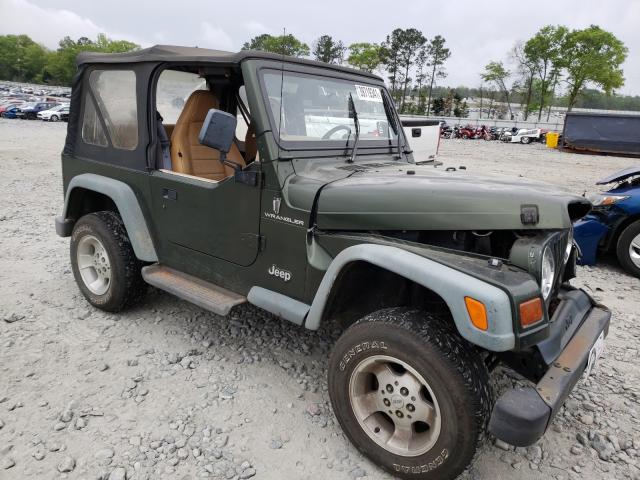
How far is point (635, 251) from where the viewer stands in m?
5.45

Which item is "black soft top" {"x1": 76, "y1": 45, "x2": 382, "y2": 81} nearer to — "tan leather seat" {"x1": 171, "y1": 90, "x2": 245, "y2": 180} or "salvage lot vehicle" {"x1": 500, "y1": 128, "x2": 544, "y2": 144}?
"tan leather seat" {"x1": 171, "y1": 90, "x2": 245, "y2": 180}

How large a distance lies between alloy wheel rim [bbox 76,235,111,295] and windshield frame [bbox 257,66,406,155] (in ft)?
6.27

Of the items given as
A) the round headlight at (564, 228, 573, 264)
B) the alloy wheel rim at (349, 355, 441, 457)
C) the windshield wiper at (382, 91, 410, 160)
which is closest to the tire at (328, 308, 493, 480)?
the alloy wheel rim at (349, 355, 441, 457)

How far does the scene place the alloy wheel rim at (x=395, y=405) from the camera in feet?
7.20

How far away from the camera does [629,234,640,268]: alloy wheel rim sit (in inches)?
214

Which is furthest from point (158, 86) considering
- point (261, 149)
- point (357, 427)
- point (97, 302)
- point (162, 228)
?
point (357, 427)

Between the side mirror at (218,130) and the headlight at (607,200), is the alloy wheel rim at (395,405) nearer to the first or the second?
the side mirror at (218,130)

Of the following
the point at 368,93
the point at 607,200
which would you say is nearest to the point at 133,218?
the point at 368,93

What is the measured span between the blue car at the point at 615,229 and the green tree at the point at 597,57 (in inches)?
2063

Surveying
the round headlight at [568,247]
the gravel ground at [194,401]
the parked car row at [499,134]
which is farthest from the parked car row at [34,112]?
the round headlight at [568,247]

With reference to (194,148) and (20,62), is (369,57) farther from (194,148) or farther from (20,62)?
(20,62)

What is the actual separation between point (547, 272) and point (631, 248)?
4.05 m

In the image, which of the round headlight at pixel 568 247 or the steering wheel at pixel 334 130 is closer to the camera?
the round headlight at pixel 568 247

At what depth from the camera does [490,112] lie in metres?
63.7
